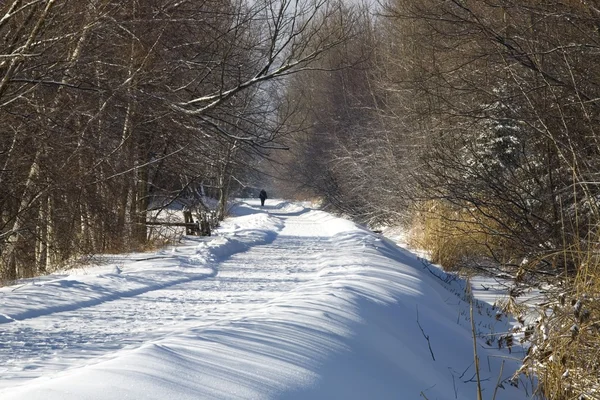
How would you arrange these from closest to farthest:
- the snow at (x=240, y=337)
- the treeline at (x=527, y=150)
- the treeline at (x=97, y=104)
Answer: the snow at (x=240, y=337), the treeline at (x=527, y=150), the treeline at (x=97, y=104)

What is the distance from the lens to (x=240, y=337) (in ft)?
17.4

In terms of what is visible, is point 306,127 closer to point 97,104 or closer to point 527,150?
point 97,104

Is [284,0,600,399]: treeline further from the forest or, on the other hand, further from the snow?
the snow

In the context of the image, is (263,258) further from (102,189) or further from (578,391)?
(578,391)

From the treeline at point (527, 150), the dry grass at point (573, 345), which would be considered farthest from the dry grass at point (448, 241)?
the dry grass at point (573, 345)

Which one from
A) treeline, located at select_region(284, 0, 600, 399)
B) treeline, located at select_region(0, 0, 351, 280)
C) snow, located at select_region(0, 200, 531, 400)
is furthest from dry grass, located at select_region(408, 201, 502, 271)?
treeline, located at select_region(0, 0, 351, 280)

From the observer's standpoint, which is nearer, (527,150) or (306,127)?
(306,127)

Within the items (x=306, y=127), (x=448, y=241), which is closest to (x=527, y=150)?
(x=306, y=127)

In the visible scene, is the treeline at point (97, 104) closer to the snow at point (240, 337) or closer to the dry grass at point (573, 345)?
the snow at point (240, 337)

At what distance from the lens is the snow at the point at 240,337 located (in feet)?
13.6

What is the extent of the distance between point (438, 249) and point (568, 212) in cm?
762

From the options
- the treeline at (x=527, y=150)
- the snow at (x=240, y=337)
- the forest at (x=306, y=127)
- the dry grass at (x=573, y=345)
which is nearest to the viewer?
the snow at (x=240, y=337)

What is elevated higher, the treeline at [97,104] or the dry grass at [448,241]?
the treeline at [97,104]

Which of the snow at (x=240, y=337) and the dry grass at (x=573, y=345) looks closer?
the snow at (x=240, y=337)
